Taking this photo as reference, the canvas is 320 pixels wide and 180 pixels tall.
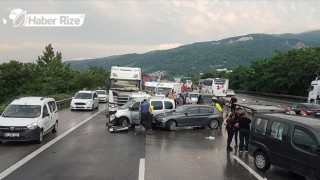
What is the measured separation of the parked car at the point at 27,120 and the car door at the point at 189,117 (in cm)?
680

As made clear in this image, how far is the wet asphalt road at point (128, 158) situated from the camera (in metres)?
10.0

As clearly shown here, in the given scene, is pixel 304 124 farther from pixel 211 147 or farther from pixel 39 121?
pixel 39 121

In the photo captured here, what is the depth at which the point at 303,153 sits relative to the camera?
9.14m

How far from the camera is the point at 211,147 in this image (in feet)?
49.4

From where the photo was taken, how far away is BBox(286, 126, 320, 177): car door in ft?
28.8

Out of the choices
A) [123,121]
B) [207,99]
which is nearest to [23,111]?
[123,121]

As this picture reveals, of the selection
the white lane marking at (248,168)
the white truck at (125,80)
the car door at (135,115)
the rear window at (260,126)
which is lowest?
the white lane marking at (248,168)

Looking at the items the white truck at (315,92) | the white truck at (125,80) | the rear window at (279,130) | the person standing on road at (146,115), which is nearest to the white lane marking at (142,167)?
the rear window at (279,130)

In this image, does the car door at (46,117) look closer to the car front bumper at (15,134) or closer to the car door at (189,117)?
the car front bumper at (15,134)

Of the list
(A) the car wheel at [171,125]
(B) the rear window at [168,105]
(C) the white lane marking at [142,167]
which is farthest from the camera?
(B) the rear window at [168,105]

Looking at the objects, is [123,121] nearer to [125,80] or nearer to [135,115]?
[135,115]

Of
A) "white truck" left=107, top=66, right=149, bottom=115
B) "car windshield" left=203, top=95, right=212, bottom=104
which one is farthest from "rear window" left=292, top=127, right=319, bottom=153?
"car windshield" left=203, top=95, right=212, bottom=104

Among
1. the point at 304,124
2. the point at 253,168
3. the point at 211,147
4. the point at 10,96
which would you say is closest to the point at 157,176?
the point at 253,168

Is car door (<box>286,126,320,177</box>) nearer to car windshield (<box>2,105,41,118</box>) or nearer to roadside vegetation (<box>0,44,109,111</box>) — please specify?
car windshield (<box>2,105,41,118</box>)
